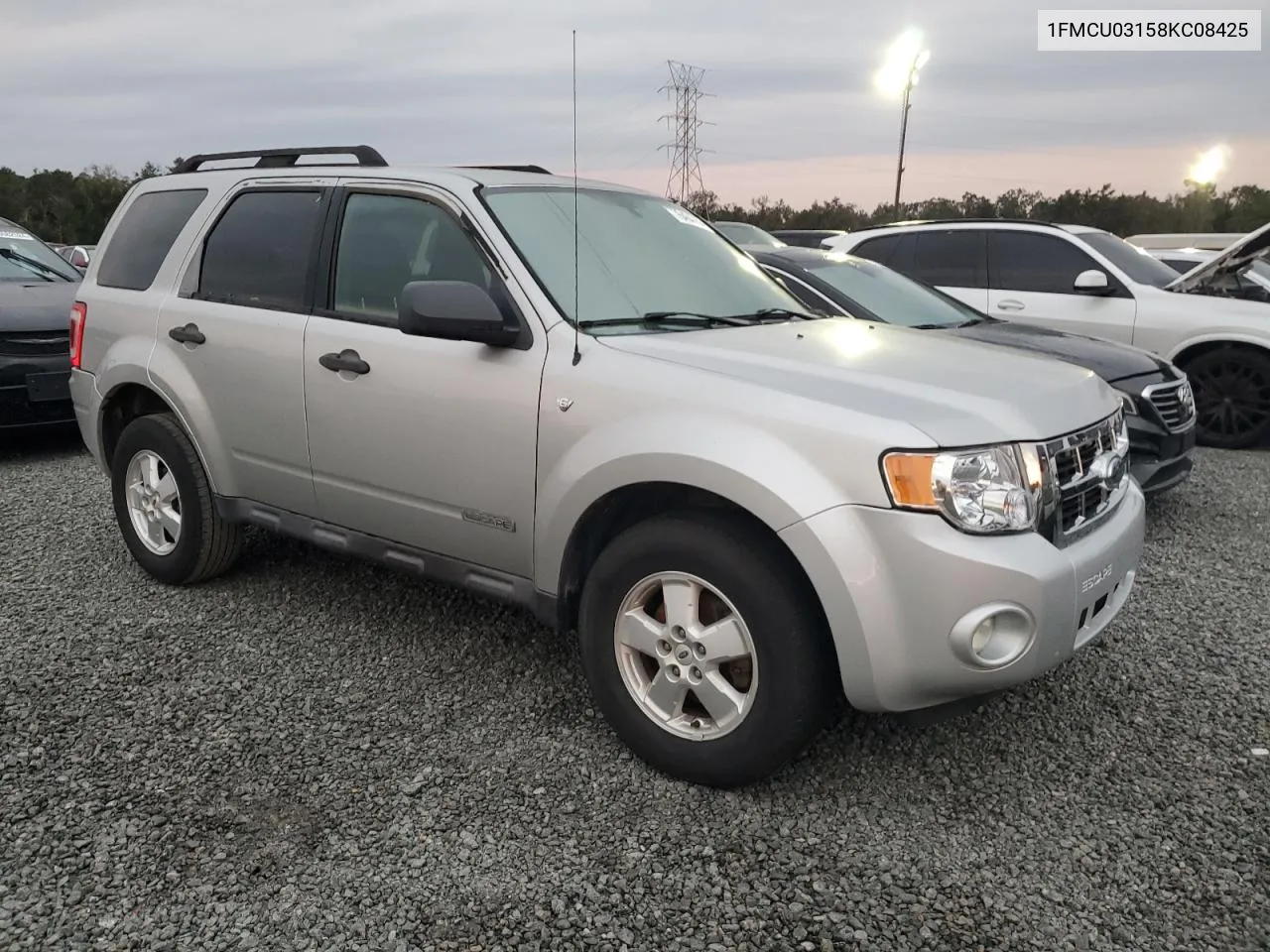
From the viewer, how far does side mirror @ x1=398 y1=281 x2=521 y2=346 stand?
307 centimetres

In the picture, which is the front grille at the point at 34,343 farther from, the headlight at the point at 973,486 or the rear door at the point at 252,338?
the headlight at the point at 973,486

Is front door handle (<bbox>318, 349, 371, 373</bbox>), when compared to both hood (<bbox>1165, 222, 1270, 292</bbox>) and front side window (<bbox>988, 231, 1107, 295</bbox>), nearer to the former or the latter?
front side window (<bbox>988, 231, 1107, 295</bbox>)

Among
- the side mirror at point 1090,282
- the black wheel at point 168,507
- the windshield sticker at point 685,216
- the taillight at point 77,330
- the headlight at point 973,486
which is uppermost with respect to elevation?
the windshield sticker at point 685,216

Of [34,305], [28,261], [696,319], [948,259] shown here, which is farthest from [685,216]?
[28,261]

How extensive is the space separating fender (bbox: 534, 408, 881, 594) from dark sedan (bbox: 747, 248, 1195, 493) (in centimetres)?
250

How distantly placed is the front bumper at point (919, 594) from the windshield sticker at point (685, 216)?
6.46 ft

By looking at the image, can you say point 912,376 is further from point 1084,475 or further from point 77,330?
point 77,330

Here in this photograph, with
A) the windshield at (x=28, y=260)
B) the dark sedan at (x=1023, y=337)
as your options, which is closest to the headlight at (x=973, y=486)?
the dark sedan at (x=1023, y=337)

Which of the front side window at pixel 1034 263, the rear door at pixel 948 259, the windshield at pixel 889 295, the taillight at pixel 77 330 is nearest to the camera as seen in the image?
the taillight at pixel 77 330

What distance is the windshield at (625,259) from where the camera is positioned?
3.37 metres

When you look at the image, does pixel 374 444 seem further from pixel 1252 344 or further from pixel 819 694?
pixel 1252 344

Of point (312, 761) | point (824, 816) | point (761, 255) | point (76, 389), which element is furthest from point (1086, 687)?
point (76, 389)

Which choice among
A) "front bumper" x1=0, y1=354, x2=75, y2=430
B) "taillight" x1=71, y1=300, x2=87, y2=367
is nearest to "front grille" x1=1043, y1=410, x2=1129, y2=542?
"taillight" x1=71, y1=300, x2=87, y2=367

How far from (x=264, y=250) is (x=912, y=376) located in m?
2.64
